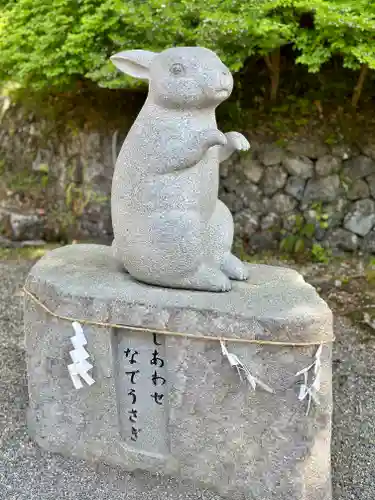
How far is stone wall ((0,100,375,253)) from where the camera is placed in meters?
5.87

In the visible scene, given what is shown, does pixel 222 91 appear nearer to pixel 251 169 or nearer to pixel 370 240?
pixel 251 169

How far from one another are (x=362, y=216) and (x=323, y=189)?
0.52 meters

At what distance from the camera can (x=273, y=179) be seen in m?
5.96

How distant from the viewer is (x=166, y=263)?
9.16 feet

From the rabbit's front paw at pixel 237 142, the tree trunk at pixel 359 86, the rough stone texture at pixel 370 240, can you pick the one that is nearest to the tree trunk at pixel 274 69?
the tree trunk at pixel 359 86

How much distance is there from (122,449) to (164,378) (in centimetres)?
50

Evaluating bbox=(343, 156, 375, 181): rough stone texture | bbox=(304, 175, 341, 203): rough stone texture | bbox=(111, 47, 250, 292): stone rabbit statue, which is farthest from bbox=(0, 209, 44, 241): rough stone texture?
bbox=(111, 47, 250, 292): stone rabbit statue

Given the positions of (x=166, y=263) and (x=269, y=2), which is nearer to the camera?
(x=166, y=263)

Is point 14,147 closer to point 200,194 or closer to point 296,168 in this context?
point 296,168

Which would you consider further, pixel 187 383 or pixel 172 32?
pixel 172 32

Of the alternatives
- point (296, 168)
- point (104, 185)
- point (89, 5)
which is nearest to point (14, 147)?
point (104, 185)

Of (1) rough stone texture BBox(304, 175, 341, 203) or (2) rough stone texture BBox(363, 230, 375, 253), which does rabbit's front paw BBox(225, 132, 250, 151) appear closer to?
(1) rough stone texture BBox(304, 175, 341, 203)

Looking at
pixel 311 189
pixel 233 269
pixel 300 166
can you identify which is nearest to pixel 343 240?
pixel 311 189

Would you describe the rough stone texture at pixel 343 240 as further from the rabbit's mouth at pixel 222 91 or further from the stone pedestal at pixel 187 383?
the rabbit's mouth at pixel 222 91
